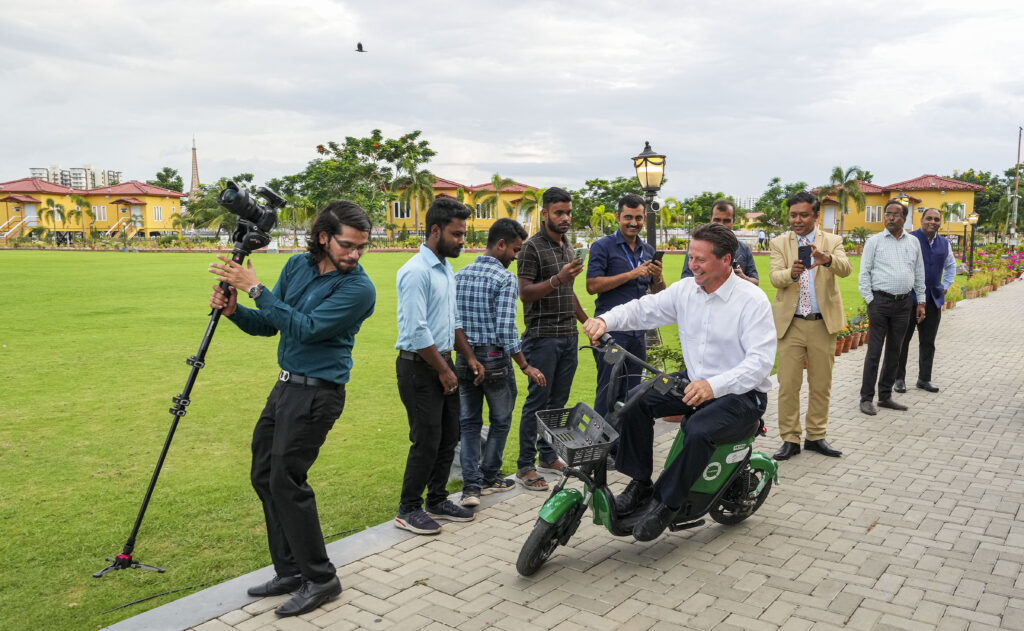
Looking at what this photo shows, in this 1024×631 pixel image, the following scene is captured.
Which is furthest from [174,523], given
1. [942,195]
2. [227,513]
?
[942,195]

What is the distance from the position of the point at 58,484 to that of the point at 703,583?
15.1 feet

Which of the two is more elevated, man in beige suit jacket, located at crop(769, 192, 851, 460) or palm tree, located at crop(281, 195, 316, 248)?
palm tree, located at crop(281, 195, 316, 248)

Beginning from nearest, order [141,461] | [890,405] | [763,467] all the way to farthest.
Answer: [763,467], [141,461], [890,405]

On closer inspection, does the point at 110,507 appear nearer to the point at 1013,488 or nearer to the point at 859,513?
the point at 859,513

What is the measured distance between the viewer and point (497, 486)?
17.8 ft

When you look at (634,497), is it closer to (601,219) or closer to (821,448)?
(821,448)

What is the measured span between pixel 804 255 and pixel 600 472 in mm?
3180

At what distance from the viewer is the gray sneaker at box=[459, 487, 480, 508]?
507cm

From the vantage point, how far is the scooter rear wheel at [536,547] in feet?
12.9

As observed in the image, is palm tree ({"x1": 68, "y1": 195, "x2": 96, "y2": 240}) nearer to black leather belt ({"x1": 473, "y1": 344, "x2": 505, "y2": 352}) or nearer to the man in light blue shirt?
black leather belt ({"x1": 473, "y1": 344, "x2": 505, "y2": 352})

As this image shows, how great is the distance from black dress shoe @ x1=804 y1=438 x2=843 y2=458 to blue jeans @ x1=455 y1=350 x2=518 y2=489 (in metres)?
2.89

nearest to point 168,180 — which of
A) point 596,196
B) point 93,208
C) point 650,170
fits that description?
point 93,208

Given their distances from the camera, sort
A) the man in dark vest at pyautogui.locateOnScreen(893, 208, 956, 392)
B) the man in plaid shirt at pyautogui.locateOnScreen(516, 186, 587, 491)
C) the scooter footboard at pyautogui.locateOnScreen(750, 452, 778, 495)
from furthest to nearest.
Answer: the man in dark vest at pyautogui.locateOnScreen(893, 208, 956, 392) → the man in plaid shirt at pyautogui.locateOnScreen(516, 186, 587, 491) → the scooter footboard at pyautogui.locateOnScreen(750, 452, 778, 495)

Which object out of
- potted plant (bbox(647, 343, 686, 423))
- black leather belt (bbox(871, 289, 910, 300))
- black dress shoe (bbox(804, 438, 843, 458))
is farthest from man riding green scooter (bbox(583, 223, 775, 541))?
black leather belt (bbox(871, 289, 910, 300))
